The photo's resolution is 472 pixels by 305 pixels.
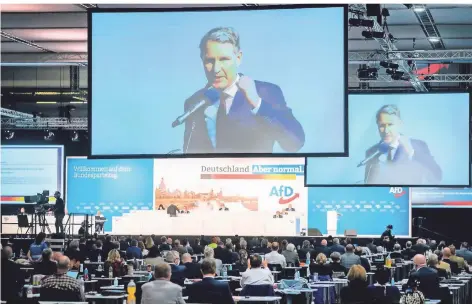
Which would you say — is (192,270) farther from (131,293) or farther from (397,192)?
(397,192)

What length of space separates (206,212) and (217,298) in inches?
767

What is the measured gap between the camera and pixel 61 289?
26.4 feet

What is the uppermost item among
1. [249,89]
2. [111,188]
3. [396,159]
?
[249,89]

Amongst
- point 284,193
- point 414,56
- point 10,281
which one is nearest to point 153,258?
point 10,281

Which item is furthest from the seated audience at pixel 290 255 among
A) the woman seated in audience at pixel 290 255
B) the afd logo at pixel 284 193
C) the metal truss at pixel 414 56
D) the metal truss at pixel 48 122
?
the metal truss at pixel 48 122

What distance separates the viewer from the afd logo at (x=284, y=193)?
95.8 feet

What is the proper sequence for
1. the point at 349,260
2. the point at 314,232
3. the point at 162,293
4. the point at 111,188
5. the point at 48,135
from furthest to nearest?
the point at 111,188, the point at 48,135, the point at 314,232, the point at 349,260, the point at 162,293

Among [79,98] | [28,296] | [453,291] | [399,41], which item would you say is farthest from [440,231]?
[28,296]

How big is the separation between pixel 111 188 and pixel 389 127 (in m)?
14.8

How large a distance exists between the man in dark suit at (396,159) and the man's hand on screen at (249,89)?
688 centimetres

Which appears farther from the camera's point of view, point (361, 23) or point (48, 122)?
point (48, 122)

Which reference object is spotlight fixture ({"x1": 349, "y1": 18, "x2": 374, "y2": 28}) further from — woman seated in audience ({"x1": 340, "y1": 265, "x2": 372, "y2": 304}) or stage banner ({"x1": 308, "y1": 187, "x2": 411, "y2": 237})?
stage banner ({"x1": 308, "y1": 187, "x2": 411, "y2": 237})

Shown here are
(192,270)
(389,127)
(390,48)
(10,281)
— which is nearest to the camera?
(10,281)

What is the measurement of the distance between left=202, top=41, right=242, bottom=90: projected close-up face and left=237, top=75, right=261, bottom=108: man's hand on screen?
0.11 metres
